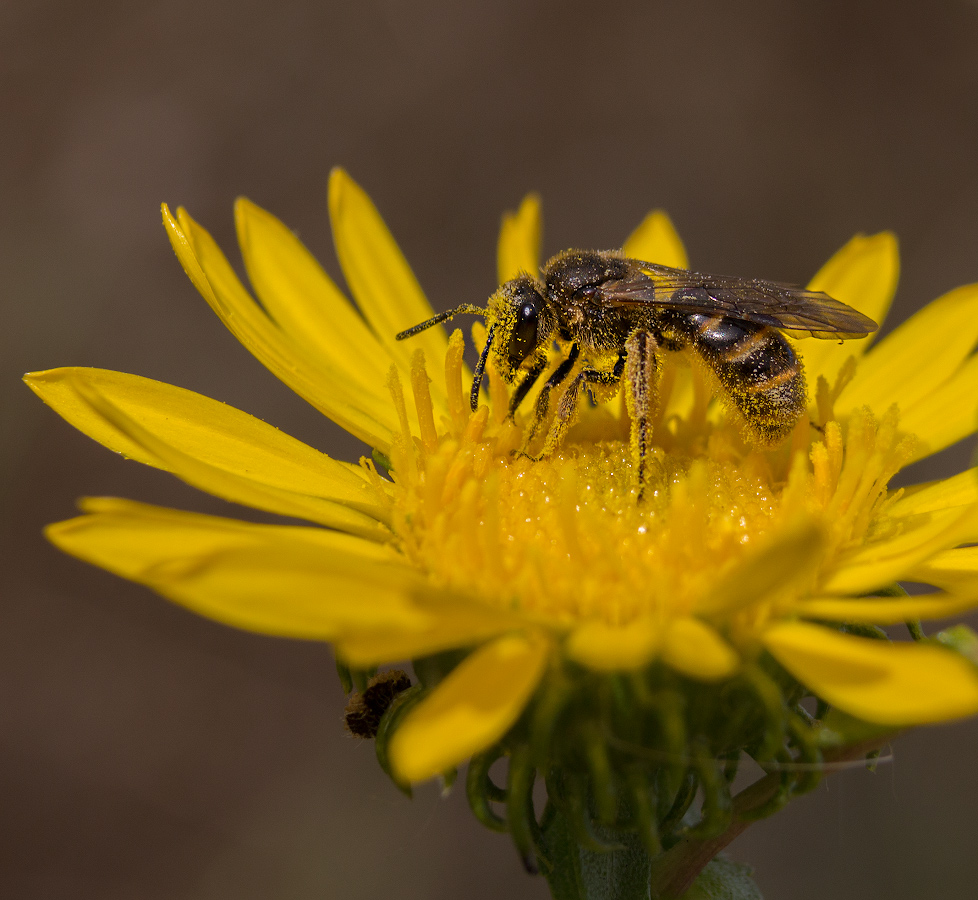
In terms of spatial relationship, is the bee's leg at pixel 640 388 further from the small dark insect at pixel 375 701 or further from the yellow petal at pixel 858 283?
the yellow petal at pixel 858 283

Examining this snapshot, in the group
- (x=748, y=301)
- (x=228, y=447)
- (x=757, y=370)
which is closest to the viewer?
(x=228, y=447)

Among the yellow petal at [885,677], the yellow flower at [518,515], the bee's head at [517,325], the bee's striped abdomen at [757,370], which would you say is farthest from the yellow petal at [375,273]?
the yellow petal at [885,677]

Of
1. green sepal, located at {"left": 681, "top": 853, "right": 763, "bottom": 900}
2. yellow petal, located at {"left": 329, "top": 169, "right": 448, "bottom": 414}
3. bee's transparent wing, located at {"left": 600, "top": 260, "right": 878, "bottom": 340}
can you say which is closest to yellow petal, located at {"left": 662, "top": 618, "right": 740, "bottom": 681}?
green sepal, located at {"left": 681, "top": 853, "right": 763, "bottom": 900}

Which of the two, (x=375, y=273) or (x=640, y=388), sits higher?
(x=375, y=273)

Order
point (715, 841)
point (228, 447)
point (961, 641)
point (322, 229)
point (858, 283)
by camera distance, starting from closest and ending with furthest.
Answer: point (961, 641) < point (715, 841) < point (228, 447) < point (858, 283) < point (322, 229)

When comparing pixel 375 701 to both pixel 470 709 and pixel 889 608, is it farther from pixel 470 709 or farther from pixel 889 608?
pixel 889 608

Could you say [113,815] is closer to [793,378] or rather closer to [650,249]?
[650,249]

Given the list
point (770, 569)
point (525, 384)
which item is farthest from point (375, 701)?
point (525, 384)
